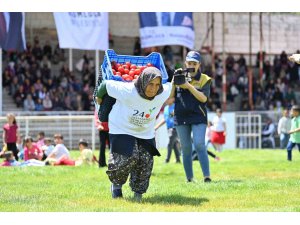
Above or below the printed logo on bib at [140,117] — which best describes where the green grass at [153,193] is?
below

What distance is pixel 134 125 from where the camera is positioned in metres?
10.4

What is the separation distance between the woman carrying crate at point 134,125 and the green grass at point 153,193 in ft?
1.09

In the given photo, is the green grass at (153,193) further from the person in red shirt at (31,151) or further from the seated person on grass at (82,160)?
the person in red shirt at (31,151)

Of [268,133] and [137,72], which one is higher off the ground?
[137,72]

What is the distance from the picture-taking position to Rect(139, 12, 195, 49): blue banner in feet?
101

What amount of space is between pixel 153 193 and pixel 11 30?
59.7 feet

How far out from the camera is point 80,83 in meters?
34.7

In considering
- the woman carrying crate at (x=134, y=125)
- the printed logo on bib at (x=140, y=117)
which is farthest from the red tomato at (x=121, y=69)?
the printed logo on bib at (x=140, y=117)

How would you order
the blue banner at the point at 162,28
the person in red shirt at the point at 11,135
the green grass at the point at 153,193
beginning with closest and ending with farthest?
the green grass at the point at 153,193, the person in red shirt at the point at 11,135, the blue banner at the point at 162,28

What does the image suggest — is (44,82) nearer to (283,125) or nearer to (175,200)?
(283,125)

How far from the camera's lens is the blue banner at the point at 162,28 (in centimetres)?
3092

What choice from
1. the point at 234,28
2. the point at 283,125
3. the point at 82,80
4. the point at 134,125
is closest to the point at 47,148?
the point at 134,125
